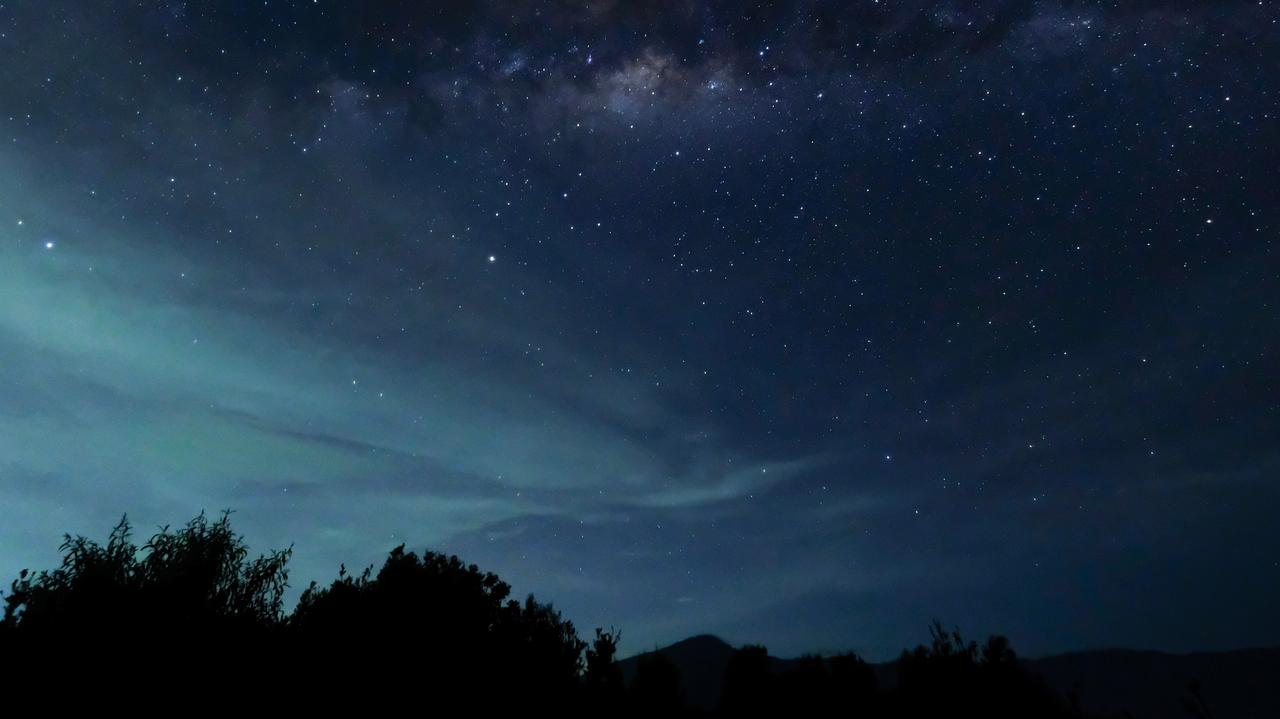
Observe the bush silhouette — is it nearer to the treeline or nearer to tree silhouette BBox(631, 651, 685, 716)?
the treeline

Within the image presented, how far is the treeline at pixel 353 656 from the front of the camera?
20.2 meters

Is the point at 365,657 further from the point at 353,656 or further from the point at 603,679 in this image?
the point at 603,679

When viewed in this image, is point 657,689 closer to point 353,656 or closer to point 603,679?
point 603,679

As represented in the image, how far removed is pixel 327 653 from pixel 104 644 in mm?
6718

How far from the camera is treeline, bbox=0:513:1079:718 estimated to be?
66.4 feet

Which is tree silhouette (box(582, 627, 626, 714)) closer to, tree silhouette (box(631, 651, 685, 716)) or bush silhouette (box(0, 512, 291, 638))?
tree silhouette (box(631, 651, 685, 716))

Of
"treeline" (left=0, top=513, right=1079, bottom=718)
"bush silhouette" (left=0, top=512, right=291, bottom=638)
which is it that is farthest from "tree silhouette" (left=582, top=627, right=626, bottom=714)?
"bush silhouette" (left=0, top=512, right=291, bottom=638)

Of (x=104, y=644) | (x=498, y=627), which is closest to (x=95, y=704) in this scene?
(x=104, y=644)

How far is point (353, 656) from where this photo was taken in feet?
73.9

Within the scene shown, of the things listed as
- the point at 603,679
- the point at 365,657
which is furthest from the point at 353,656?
the point at 603,679

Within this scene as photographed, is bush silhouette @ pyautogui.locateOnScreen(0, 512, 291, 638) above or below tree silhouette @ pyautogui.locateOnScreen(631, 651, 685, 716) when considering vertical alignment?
above

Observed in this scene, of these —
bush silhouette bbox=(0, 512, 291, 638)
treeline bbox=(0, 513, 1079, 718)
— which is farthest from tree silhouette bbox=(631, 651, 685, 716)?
bush silhouette bbox=(0, 512, 291, 638)

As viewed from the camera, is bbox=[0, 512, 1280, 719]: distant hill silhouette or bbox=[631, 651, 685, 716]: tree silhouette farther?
bbox=[631, 651, 685, 716]: tree silhouette

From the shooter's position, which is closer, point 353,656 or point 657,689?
point 353,656
